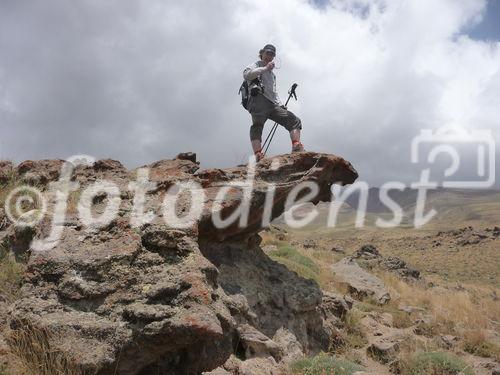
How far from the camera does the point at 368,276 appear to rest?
47.4ft

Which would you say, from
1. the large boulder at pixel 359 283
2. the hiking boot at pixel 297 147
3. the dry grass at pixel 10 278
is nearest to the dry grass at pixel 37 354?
the dry grass at pixel 10 278

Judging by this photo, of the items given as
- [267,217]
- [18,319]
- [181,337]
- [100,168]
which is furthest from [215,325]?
[100,168]

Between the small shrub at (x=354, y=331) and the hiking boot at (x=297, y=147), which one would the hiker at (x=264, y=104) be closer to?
the hiking boot at (x=297, y=147)

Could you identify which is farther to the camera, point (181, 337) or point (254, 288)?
point (254, 288)

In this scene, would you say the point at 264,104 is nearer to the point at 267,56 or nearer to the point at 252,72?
the point at 252,72

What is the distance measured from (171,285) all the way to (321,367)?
2523 millimetres

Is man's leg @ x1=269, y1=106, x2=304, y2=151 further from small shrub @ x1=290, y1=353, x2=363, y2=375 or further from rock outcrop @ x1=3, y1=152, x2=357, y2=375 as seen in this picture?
small shrub @ x1=290, y1=353, x2=363, y2=375

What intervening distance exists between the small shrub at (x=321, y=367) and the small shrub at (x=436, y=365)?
1319mm

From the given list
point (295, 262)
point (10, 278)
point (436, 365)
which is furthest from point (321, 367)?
point (295, 262)

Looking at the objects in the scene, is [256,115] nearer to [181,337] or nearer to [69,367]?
[181,337]

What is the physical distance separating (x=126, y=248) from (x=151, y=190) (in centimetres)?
159

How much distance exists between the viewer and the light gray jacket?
861 cm

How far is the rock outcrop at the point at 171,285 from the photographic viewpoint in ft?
15.6

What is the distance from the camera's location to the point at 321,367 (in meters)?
6.23
